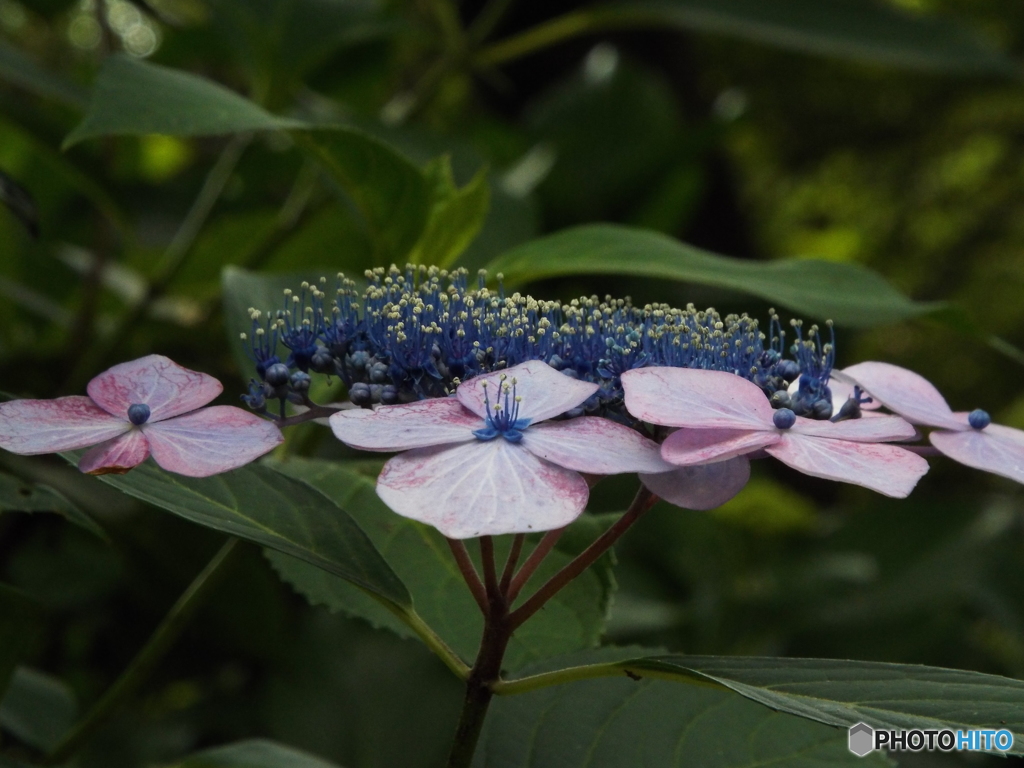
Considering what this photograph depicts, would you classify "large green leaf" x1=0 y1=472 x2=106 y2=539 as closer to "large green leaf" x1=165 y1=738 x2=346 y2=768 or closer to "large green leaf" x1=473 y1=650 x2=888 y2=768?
"large green leaf" x1=165 y1=738 x2=346 y2=768

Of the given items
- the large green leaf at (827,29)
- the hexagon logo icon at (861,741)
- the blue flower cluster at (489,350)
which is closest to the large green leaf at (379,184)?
the blue flower cluster at (489,350)

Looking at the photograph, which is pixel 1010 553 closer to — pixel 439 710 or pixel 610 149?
pixel 610 149

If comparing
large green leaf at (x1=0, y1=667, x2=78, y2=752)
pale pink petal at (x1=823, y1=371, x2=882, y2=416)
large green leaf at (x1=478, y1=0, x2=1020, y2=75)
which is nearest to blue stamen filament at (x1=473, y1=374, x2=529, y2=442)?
pale pink petal at (x1=823, y1=371, x2=882, y2=416)

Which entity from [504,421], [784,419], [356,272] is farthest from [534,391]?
[356,272]

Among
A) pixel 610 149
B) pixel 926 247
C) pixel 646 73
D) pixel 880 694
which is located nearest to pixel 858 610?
pixel 610 149

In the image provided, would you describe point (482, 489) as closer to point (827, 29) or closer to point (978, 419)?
point (978, 419)

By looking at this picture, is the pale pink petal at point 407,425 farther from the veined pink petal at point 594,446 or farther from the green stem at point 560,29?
the green stem at point 560,29
